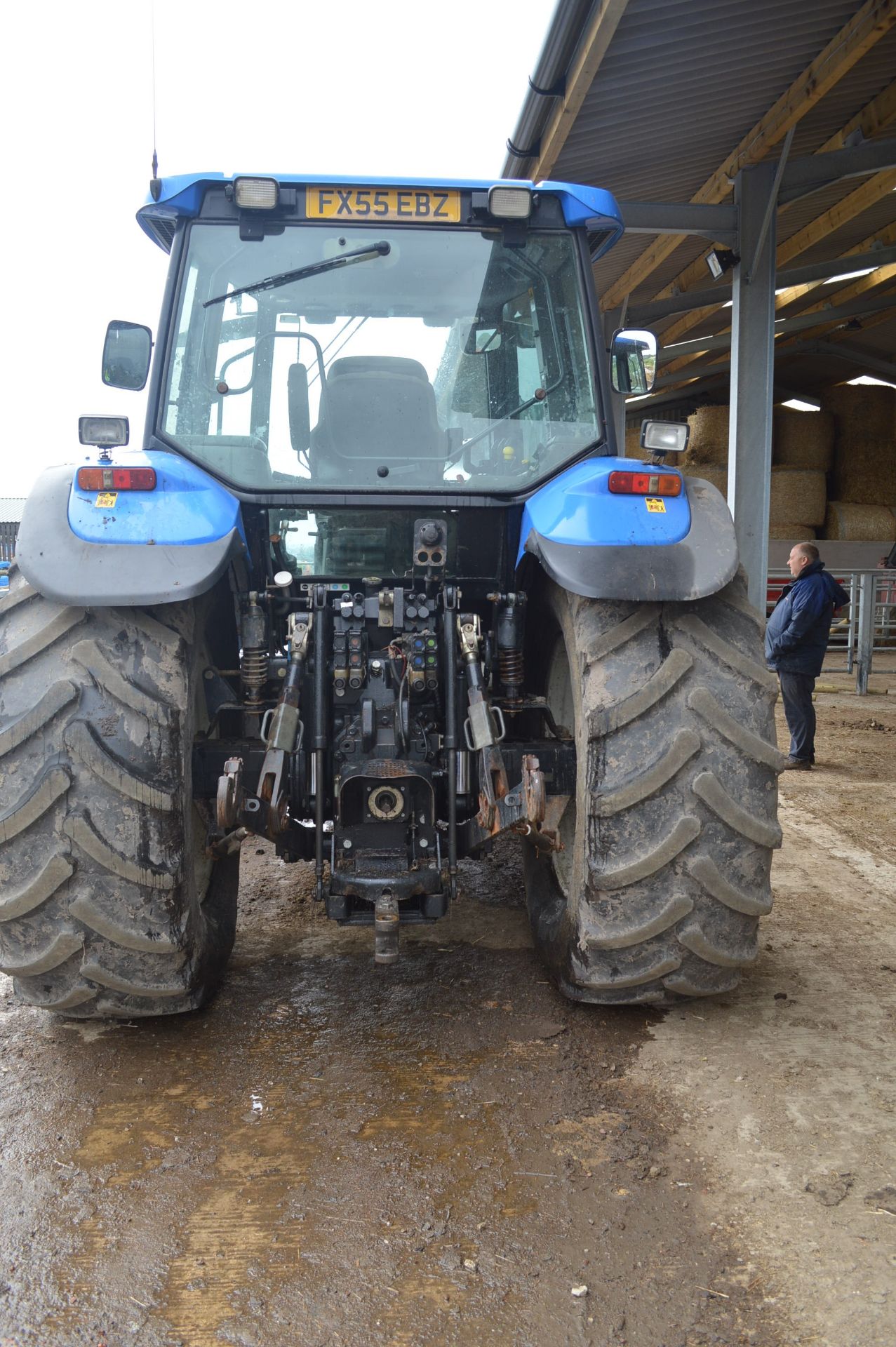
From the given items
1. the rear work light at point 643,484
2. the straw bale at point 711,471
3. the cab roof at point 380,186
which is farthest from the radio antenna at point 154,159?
the straw bale at point 711,471

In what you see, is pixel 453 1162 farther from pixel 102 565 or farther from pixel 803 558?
pixel 803 558

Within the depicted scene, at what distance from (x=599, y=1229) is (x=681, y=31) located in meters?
6.56

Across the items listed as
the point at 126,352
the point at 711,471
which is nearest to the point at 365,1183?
the point at 126,352

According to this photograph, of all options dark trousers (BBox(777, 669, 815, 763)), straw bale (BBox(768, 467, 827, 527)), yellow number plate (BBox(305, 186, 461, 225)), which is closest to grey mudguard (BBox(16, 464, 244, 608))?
yellow number plate (BBox(305, 186, 461, 225))

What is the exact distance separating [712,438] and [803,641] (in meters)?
9.48

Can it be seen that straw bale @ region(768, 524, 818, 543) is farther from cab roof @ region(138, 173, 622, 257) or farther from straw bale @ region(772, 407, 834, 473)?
cab roof @ region(138, 173, 622, 257)

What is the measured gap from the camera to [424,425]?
3129 millimetres

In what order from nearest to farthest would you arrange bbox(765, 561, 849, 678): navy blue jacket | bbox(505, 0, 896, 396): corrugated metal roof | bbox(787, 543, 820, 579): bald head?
bbox(505, 0, 896, 396): corrugated metal roof < bbox(765, 561, 849, 678): navy blue jacket < bbox(787, 543, 820, 579): bald head

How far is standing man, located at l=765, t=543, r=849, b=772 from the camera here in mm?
6953

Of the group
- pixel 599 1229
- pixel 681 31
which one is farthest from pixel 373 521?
pixel 681 31

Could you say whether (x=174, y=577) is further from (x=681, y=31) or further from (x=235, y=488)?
(x=681, y=31)

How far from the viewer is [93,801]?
2.47m

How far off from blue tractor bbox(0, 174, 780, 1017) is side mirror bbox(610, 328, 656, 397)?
0.01 metres

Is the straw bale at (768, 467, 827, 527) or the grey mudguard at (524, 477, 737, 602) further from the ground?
the straw bale at (768, 467, 827, 527)
